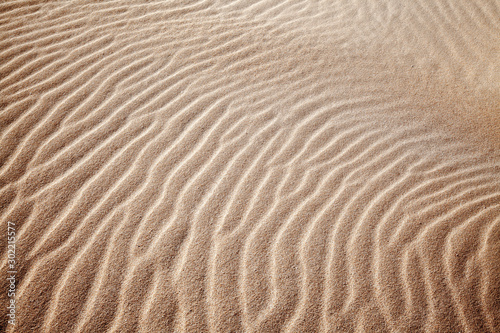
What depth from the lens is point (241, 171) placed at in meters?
2.78

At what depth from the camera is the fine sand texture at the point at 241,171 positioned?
7.14 ft

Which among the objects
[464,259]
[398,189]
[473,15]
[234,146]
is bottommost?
[464,259]

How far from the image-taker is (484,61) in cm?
402

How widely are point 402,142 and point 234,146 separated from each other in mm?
1534

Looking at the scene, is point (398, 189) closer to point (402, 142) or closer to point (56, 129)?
point (402, 142)

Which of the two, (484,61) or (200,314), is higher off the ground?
(484,61)

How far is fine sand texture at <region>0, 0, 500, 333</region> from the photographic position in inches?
85.7

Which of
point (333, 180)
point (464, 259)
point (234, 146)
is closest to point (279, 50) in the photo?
point (234, 146)

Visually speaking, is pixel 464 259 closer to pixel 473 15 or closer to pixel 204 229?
pixel 204 229

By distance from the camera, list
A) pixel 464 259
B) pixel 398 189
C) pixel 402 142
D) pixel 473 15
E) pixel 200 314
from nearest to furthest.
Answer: pixel 200 314, pixel 464 259, pixel 398 189, pixel 402 142, pixel 473 15

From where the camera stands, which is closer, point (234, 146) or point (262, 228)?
point (262, 228)

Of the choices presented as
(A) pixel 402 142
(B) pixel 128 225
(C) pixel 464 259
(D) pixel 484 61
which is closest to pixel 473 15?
(D) pixel 484 61

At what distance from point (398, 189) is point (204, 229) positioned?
62.4 inches

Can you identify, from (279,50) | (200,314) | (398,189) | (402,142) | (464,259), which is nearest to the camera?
(200,314)
